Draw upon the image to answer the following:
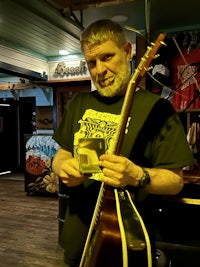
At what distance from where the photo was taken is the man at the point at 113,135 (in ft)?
Result: 3.16

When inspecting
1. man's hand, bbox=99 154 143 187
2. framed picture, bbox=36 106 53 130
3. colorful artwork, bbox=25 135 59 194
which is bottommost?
colorful artwork, bbox=25 135 59 194

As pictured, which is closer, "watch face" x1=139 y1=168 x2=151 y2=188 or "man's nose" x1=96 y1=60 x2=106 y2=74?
"watch face" x1=139 y1=168 x2=151 y2=188

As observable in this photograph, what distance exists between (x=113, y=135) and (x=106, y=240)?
38cm

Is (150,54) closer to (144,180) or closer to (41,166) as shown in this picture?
(144,180)

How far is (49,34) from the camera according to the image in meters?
5.14

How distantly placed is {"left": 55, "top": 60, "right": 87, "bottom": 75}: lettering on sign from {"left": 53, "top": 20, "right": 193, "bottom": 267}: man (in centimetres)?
534

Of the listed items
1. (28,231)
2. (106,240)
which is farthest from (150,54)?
(28,231)

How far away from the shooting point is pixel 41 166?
208 inches

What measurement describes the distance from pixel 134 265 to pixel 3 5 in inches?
157

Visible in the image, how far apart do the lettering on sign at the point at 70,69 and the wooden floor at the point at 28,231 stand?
2836mm

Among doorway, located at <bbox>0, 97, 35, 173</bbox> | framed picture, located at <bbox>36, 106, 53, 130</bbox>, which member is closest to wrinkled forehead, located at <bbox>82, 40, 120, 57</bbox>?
framed picture, located at <bbox>36, 106, 53, 130</bbox>

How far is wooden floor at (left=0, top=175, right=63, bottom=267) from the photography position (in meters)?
2.96

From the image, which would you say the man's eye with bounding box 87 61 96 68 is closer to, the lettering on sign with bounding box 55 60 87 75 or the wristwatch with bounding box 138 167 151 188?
the wristwatch with bounding box 138 167 151 188

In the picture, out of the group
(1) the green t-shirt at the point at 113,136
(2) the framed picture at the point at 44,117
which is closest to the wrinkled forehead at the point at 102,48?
(1) the green t-shirt at the point at 113,136
